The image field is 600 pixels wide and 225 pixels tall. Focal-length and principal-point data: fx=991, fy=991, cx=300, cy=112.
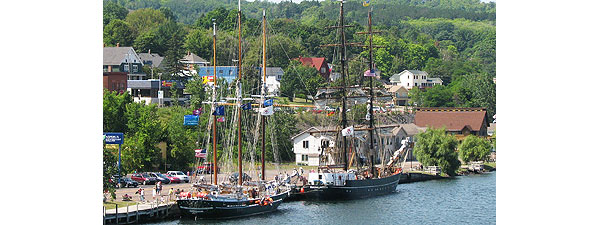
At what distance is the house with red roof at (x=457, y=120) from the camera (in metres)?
85.8

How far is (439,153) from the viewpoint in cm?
6856

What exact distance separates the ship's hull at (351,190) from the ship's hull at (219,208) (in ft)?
24.1

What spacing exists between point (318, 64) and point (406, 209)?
59280mm

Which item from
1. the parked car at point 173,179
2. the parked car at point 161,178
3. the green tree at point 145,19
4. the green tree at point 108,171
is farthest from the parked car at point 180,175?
the green tree at point 145,19

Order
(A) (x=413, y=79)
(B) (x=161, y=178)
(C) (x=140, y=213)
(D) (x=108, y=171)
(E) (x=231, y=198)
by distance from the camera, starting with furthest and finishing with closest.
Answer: (A) (x=413, y=79)
(B) (x=161, y=178)
(E) (x=231, y=198)
(D) (x=108, y=171)
(C) (x=140, y=213)

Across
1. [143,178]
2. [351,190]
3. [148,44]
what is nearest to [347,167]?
[351,190]

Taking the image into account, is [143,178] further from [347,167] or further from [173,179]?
[347,167]

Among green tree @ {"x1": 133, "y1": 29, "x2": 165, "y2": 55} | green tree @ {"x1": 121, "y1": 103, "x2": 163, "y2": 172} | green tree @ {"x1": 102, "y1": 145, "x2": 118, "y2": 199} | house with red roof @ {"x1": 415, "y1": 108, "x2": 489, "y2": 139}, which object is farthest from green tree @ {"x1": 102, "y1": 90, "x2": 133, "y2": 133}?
green tree @ {"x1": 133, "y1": 29, "x2": 165, "y2": 55}

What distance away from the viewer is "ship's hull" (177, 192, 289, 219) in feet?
141

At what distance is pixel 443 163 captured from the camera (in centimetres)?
6844

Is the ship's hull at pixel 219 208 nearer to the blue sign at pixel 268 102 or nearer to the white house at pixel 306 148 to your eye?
the blue sign at pixel 268 102

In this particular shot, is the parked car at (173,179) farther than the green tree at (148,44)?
No
